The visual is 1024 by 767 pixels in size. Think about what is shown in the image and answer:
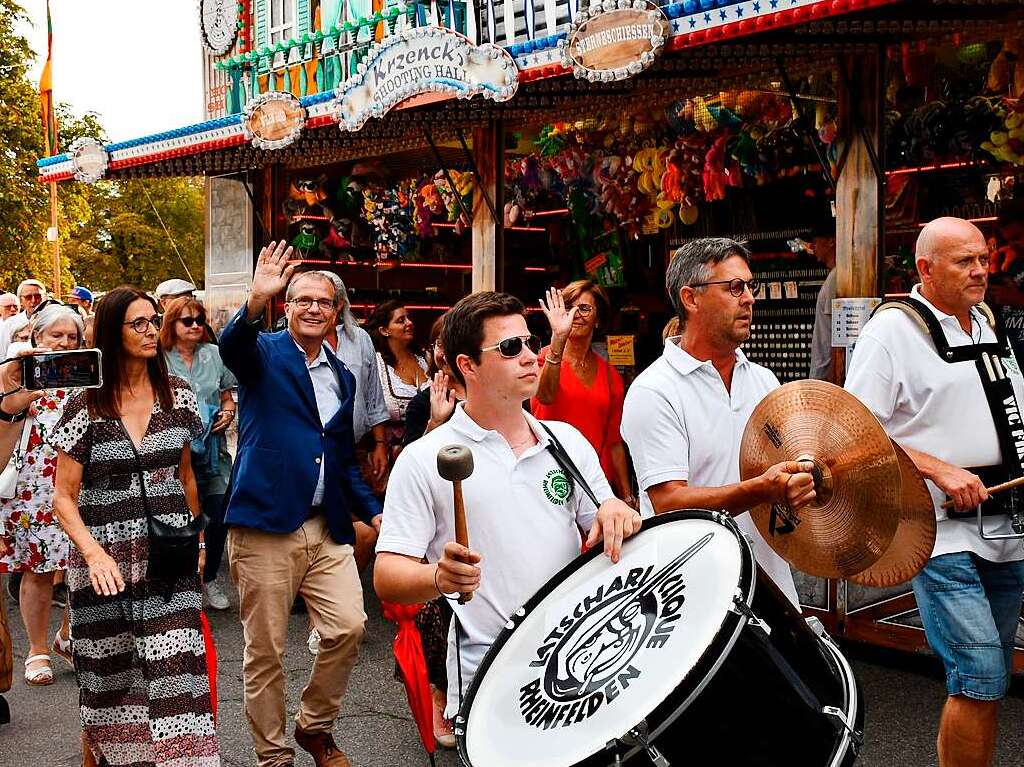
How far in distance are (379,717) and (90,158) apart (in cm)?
830

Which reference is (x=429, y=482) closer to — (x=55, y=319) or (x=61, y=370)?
(x=61, y=370)

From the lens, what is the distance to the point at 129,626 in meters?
4.91

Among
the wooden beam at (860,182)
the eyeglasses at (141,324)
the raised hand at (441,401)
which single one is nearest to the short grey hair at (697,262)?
the raised hand at (441,401)

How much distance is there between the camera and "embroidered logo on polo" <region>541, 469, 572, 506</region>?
11.1 ft

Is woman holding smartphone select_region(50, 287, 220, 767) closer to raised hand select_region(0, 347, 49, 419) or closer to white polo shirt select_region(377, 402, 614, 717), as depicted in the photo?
raised hand select_region(0, 347, 49, 419)

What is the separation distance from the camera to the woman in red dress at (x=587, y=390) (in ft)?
22.2

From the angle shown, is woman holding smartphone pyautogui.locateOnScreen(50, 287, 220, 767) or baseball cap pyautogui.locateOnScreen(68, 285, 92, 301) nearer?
woman holding smartphone pyautogui.locateOnScreen(50, 287, 220, 767)

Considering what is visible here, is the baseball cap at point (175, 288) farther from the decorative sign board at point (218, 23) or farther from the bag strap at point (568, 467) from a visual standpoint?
the bag strap at point (568, 467)

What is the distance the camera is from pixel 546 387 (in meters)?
6.57

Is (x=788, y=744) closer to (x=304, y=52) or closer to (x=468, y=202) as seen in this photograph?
(x=468, y=202)

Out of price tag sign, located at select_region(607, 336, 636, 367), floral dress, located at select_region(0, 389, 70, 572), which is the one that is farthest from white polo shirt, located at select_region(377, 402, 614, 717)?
price tag sign, located at select_region(607, 336, 636, 367)

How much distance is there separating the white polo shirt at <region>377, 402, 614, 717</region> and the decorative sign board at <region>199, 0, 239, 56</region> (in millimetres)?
11811

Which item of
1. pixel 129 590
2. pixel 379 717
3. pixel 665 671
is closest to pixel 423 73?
pixel 379 717

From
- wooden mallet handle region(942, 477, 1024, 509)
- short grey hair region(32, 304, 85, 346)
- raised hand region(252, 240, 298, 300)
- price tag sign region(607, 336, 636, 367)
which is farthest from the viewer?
price tag sign region(607, 336, 636, 367)
